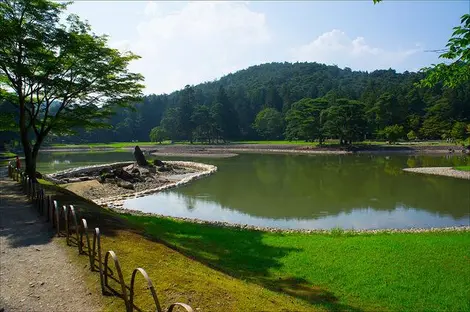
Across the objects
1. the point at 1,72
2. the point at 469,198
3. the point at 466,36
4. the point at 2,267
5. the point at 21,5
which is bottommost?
the point at 469,198

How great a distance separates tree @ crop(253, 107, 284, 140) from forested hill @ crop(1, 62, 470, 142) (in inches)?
9.7

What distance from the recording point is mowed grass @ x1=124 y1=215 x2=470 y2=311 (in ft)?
25.0

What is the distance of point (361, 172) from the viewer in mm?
37281

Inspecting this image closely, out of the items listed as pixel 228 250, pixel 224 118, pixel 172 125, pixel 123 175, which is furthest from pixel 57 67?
pixel 172 125

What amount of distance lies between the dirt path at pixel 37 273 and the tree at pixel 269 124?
8186 centimetres

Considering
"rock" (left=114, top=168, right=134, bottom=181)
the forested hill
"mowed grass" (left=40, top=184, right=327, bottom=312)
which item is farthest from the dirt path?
the forested hill

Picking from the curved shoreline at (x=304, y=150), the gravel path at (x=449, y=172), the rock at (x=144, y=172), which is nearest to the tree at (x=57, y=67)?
the rock at (x=144, y=172)

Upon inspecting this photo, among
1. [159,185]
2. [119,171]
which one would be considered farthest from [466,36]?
[119,171]

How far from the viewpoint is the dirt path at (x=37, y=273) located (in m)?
5.84

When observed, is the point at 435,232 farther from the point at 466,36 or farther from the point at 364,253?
the point at 466,36

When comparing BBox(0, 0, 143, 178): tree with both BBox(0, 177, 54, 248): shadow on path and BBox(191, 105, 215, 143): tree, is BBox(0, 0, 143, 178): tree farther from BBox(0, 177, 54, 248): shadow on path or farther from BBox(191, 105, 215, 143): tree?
BBox(191, 105, 215, 143): tree

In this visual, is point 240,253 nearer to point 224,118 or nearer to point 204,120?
point 204,120

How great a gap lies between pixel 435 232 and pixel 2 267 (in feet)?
45.5

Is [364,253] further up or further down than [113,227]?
further down
